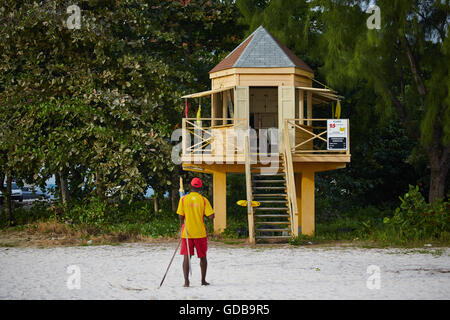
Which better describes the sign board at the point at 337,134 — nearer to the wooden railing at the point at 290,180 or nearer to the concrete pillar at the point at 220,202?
the wooden railing at the point at 290,180

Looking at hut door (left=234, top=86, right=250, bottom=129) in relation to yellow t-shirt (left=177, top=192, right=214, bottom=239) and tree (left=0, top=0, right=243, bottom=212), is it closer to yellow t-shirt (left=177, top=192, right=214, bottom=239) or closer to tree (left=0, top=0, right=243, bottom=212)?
tree (left=0, top=0, right=243, bottom=212)

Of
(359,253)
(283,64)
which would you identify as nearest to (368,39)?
(283,64)

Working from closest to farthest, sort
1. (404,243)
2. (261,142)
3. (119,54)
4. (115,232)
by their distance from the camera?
(404,243), (115,232), (261,142), (119,54)

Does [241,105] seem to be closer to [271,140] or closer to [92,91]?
[271,140]

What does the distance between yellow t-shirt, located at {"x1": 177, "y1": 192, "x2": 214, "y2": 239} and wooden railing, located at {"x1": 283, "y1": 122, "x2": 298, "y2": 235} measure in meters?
6.54

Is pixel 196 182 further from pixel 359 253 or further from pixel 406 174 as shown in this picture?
pixel 406 174

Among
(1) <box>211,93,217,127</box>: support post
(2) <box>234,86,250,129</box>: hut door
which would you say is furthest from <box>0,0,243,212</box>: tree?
(2) <box>234,86,250,129</box>: hut door

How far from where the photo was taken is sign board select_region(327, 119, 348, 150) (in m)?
18.0

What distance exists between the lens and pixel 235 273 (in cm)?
1209

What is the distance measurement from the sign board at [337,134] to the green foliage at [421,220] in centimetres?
228

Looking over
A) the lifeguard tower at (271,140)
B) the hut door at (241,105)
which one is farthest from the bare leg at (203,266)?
the hut door at (241,105)

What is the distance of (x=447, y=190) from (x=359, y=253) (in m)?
10.8

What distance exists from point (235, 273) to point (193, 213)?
216 centimetres
